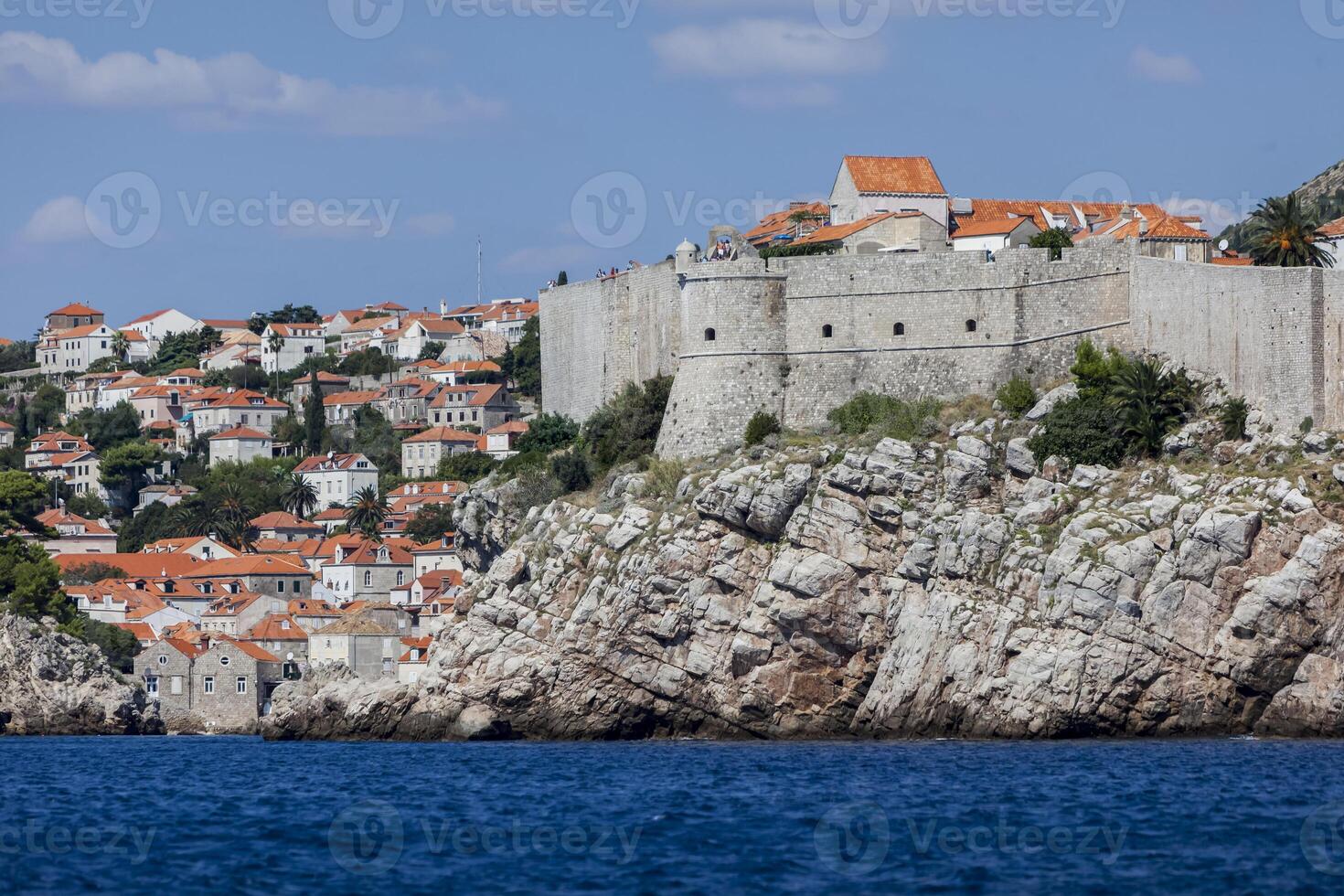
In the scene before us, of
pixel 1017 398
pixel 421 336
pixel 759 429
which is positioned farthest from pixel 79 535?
pixel 1017 398

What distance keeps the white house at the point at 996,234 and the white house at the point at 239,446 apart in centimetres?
5271

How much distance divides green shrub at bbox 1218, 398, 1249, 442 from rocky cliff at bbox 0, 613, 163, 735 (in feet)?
110

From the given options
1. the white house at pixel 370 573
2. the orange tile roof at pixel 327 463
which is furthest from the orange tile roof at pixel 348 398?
the white house at pixel 370 573

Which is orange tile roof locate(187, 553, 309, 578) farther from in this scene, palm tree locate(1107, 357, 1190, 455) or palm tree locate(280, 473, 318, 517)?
palm tree locate(1107, 357, 1190, 455)

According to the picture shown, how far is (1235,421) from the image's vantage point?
4222 centimetres

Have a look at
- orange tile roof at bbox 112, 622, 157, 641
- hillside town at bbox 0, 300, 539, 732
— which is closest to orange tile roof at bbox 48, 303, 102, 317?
hillside town at bbox 0, 300, 539, 732

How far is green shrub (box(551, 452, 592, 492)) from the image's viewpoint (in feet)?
167

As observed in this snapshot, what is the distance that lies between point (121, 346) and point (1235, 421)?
307 ft

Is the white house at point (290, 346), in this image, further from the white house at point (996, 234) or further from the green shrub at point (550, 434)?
the white house at point (996, 234)

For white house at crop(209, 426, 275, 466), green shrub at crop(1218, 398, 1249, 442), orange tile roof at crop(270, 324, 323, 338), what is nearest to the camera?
green shrub at crop(1218, 398, 1249, 442)

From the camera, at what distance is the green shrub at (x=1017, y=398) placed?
46188mm

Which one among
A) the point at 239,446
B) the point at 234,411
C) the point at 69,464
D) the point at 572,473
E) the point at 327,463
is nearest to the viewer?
the point at 572,473

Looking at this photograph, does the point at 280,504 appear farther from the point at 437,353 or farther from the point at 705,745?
the point at 705,745

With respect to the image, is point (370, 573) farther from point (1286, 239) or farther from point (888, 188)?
point (1286, 239)
